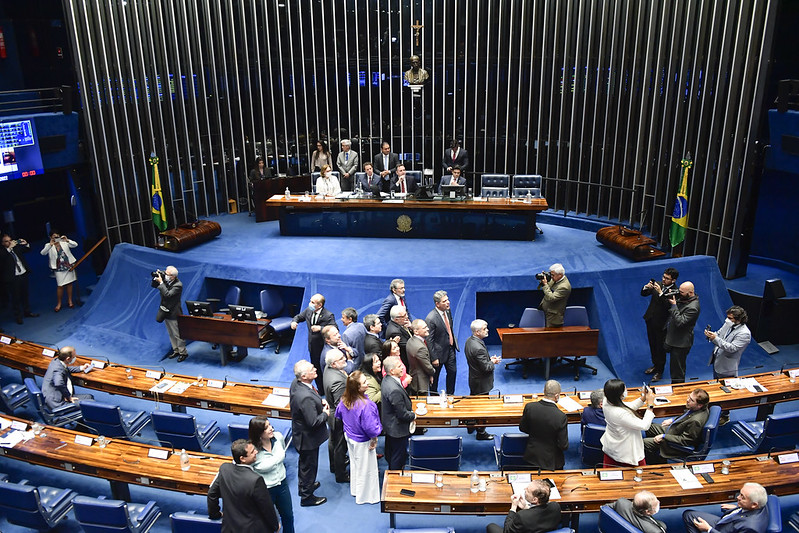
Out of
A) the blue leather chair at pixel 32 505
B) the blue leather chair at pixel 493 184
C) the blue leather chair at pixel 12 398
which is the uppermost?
the blue leather chair at pixel 493 184

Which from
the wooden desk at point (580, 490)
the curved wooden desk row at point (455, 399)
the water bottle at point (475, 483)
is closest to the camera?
the wooden desk at point (580, 490)

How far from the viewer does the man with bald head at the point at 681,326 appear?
8.43 meters

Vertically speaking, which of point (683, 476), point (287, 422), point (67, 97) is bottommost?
point (287, 422)

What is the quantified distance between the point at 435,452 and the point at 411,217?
6.84 meters

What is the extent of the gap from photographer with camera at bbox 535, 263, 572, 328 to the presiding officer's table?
3.14 meters

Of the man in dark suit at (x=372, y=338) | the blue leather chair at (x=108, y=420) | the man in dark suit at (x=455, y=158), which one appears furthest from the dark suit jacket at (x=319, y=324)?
the man in dark suit at (x=455, y=158)

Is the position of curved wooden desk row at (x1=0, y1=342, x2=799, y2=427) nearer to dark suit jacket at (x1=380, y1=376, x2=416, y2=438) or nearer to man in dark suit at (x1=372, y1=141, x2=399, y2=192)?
dark suit jacket at (x1=380, y1=376, x2=416, y2=438)

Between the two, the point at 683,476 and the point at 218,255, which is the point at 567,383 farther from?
the point at 218,255

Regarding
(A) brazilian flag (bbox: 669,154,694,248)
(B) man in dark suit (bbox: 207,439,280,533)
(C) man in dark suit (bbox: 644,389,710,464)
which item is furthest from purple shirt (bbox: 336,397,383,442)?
(A) brazilian flag (bbox: 669,154,694,248)

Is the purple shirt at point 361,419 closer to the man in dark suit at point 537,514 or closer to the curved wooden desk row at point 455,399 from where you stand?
the curved wooden desk row at point 455,399

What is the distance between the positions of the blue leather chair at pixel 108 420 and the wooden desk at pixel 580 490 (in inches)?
129

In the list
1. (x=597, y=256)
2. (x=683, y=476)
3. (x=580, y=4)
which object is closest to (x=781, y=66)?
(x=580, y=4)

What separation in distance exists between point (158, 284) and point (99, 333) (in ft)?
6.75

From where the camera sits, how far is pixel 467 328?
32.8 ft
